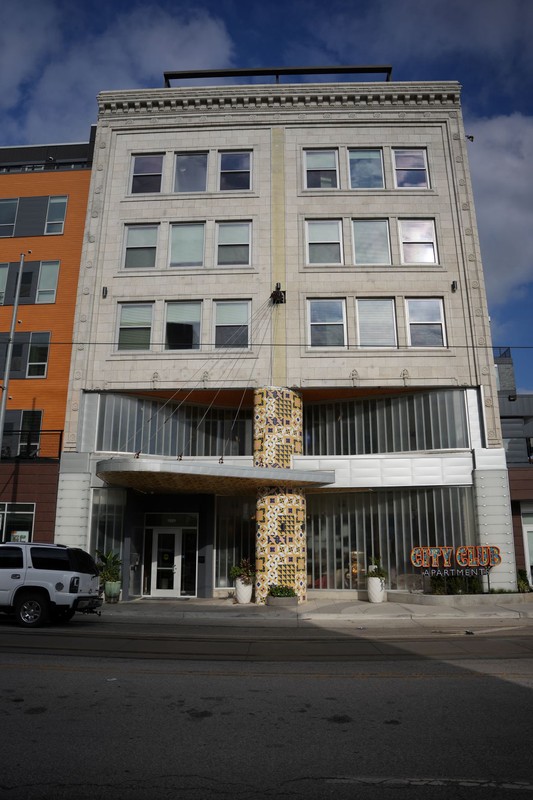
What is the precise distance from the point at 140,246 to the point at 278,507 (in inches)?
456

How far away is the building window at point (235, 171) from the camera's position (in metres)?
24.8

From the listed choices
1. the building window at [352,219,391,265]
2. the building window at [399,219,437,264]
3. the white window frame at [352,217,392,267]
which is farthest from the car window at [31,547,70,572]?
the building window at [399,219,437,264]

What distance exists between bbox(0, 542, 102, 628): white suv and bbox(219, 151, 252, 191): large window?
16.0 meters

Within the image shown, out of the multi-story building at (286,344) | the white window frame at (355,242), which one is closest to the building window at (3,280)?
the multi-story building at (286,344)

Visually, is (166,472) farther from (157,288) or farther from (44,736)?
(44,736)

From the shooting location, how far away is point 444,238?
2372 cm

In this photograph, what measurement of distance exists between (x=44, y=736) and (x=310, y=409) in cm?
1846

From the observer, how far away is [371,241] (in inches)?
942

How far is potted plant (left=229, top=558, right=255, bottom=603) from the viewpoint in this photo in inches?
787

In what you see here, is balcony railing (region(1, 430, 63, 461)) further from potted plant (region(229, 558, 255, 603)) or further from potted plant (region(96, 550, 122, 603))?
potted plant (region(229, 558, 255, 603))

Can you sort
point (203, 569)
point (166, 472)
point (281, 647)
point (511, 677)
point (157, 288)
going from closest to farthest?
1. point (511, 677)
2. point (281, 647)
3. point (166, 472)
4. point (203, 569)
5. point (157, 288)

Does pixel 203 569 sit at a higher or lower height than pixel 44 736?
higher

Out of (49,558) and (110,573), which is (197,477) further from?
(49,558)

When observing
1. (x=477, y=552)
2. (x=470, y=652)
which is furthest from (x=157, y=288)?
(x=470, y=652)
